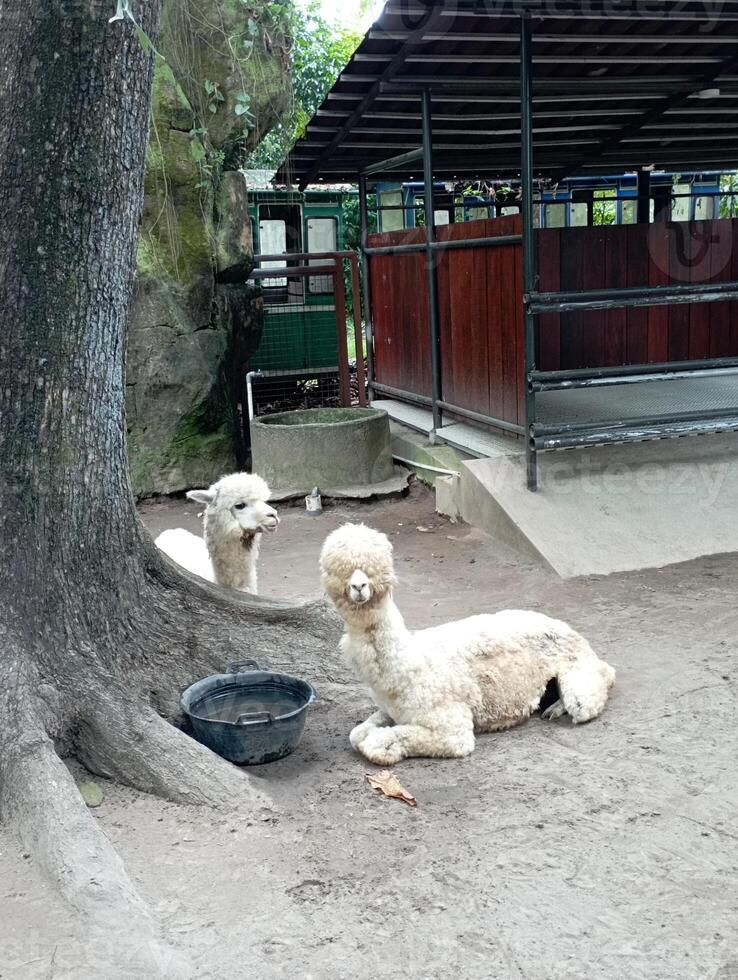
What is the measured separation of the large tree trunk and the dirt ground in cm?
21

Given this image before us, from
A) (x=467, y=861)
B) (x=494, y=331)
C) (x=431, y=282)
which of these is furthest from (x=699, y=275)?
(x=467, y=861)

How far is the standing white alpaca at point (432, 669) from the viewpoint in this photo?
12.9ft

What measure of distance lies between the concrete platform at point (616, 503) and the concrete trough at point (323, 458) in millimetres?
1481

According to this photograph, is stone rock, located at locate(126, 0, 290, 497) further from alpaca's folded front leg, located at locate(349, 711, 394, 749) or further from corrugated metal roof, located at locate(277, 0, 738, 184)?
alpaca's folded front leg, located at locate(349, 711, 394, 749)

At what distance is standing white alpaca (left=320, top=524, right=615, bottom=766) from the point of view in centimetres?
394

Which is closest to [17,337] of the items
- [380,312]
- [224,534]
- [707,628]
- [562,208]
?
[224,534]

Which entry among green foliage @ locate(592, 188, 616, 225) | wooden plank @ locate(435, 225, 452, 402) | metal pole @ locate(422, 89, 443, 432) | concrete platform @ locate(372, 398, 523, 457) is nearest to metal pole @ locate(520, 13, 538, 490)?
concrete platform @ locate(372, 398, 523, 457)

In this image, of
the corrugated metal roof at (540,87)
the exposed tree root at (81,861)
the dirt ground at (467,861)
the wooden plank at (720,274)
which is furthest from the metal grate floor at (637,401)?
the exposed tree root at (81,861)

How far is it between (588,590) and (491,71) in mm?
4355

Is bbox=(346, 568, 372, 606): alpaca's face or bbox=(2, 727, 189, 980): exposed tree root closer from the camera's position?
bbox=(2, 727, 189, 980): exposed tree root

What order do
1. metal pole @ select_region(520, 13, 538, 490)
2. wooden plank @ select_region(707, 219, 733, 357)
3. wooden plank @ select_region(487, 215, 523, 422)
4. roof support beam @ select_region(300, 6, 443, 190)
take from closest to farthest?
Answer: roof support beam @ select_region(300, 6, 443, 190), metal pole @ select_region(520, 13, 538, 490), wooden plank @ select_region(487, 215, 523, 422), wooden plank @ select_region(707, 219, 733, 357)

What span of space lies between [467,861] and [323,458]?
6400 mm

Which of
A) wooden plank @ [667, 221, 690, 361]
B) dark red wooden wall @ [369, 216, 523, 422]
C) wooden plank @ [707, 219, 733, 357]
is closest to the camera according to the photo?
dark red wooden wall @ [369, 216, 523, 422]

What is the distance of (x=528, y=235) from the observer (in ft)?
23.4
